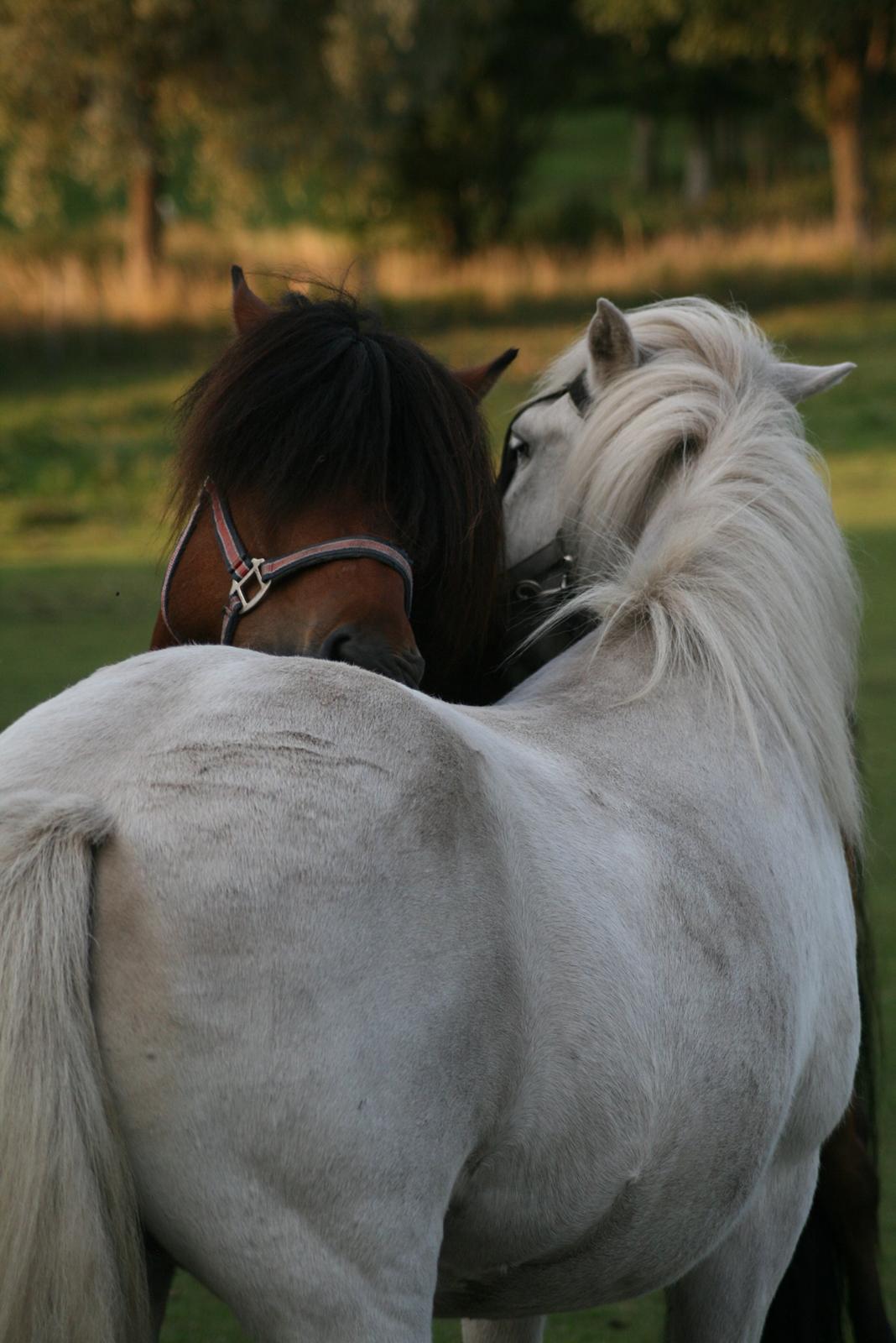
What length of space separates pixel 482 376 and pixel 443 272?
63.8 feet

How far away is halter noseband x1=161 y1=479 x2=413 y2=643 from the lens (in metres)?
2.16

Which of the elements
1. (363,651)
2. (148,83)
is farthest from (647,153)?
(363,651)

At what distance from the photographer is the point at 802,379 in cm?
252

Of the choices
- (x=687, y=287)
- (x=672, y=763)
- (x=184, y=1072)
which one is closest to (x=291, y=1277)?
(x=184, y=1072)

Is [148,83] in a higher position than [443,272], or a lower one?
higher

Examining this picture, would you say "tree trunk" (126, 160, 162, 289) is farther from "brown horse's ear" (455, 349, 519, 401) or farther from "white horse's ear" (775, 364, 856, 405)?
"white horse's ear" (775, 364, 856, 405)

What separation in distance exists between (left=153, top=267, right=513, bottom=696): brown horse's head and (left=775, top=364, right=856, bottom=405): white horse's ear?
0.54 metres

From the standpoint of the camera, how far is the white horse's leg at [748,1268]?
1966 mm

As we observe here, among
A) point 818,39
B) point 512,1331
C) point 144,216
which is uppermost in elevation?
point 512,1331

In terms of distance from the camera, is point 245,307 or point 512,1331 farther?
point 245,307

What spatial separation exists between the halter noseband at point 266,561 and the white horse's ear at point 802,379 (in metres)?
0.75

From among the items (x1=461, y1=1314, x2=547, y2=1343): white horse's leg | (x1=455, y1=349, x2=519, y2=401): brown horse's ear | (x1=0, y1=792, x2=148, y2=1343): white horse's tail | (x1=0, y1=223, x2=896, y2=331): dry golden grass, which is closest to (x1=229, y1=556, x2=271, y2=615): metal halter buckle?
(x1=455, y1=349, x2=519, y2=401): brown horse's ear

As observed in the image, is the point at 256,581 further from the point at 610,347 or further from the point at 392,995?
the point at 392,995

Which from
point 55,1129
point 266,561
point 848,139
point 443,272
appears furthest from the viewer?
point 848,139
